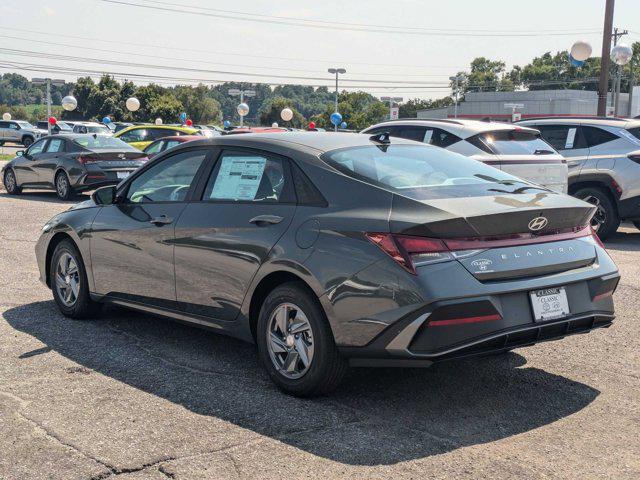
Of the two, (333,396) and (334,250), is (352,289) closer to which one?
(334,250)

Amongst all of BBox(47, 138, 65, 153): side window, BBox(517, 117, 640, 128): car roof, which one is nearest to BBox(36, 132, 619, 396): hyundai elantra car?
BBox(517, 117, 640, 128): car roof

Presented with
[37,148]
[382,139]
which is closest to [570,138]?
[382,139]

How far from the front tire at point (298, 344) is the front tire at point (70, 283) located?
2.27 m

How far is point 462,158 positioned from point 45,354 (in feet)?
10.7

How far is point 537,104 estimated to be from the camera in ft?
246

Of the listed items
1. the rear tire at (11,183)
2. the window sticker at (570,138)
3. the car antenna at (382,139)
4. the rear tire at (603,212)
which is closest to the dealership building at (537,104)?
the rear tire at (11,183)

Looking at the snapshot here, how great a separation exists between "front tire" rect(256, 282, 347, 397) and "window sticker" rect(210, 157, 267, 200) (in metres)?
0.83

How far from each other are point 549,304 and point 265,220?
5.78 ft

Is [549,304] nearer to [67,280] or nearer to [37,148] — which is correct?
[67,280]

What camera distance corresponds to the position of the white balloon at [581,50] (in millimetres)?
21797

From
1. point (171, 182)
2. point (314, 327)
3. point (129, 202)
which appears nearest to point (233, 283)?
point (314, 327)

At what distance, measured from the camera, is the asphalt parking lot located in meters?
3.93

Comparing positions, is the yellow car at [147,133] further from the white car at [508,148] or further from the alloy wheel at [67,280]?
the alloy wheel at [67,280]

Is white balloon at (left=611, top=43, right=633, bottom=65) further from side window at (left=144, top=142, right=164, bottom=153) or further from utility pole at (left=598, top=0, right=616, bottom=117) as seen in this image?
side window at (left=144, top=142, right=164, bottom=153)
